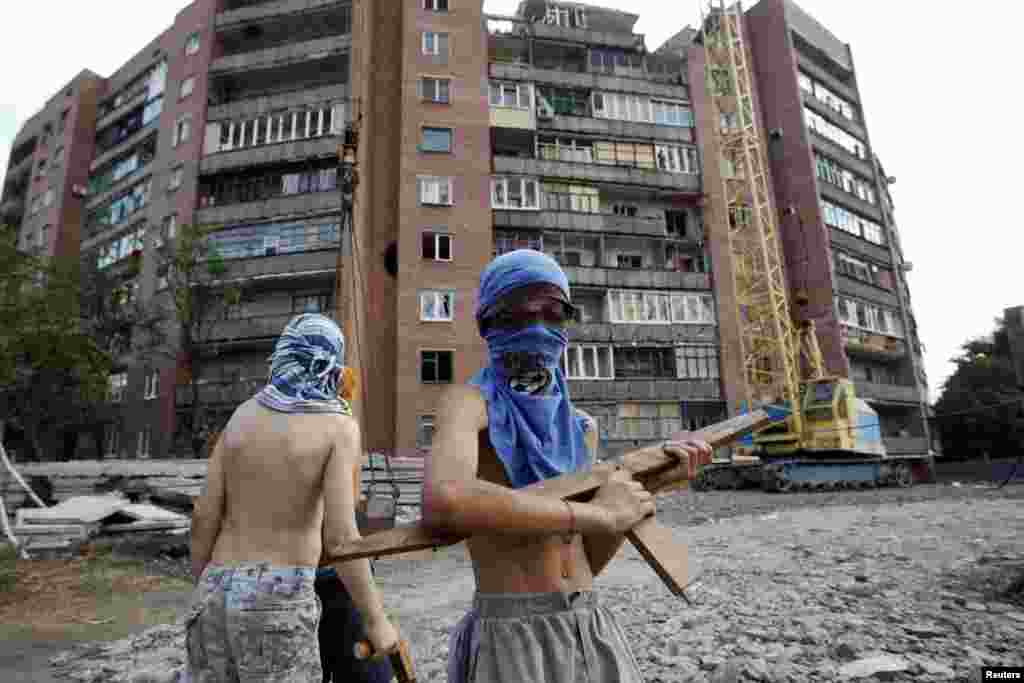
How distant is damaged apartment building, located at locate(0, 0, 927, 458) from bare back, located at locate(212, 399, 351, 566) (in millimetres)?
19868

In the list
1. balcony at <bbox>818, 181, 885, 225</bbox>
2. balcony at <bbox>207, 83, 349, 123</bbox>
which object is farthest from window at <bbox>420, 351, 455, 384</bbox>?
balcony at <bbox>818, 181, 885, 225</bbox>

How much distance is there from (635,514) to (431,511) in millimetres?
469

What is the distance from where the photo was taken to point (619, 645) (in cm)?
155

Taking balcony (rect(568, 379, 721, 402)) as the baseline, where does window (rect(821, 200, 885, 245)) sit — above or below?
above

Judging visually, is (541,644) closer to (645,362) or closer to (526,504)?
(526,504)

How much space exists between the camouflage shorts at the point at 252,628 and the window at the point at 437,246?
23559mm

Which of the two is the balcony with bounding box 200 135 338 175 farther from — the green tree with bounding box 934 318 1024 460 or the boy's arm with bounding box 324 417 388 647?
the green tree with bounding box 934 318 1024 460

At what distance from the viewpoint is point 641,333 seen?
27.4 metres

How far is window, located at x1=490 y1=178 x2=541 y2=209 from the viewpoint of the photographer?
27594 millimetres

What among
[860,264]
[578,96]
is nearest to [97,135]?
[578,96]

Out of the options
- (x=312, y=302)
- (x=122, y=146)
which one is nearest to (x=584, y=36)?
(x=312, y=302)

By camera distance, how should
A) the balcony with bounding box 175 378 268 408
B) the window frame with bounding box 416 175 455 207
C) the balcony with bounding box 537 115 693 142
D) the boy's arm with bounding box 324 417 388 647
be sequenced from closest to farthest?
1. the boy's arm with bounding box 324 417 388 647
2. the balcony with bounding box 175 378 268 408
3. the window frame with bounding box 416 175 455 207
4. the balcony with bounding box 537 115 693 142

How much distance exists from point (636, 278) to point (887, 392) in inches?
640

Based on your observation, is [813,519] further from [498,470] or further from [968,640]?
[498,470]
